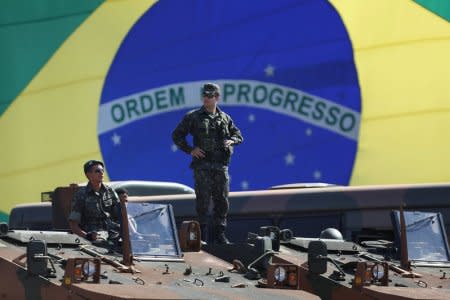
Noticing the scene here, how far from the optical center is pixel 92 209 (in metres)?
17.4

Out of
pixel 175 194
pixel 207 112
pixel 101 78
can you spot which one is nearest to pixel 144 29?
pixel 101 78

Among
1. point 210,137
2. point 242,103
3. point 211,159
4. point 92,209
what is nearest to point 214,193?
point 211,159

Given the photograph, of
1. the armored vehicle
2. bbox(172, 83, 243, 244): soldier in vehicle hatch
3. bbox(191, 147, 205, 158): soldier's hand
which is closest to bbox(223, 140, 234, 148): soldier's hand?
bbox(172, 83, 243, 244): soldier in vehicle hatch

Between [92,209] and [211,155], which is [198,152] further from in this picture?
[92,209]

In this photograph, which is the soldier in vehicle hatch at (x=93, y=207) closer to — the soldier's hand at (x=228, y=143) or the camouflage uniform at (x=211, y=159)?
the camouflage uniform at (x=211, y=159)

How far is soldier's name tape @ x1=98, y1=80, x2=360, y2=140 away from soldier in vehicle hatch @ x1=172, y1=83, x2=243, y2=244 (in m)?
6.48

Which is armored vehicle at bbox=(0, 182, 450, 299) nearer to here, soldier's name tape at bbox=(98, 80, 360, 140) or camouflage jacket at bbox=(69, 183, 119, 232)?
camouflage jacket at bbox=(69, 183, 119, 232)

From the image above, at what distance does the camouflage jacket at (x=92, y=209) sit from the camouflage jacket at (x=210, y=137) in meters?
1.68

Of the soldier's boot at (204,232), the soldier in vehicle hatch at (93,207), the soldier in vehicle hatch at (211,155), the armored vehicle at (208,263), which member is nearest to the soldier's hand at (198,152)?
the soldier in vehicle hatch at (211,155)

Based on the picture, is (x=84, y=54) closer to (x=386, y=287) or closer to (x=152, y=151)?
(x=152, y=151)

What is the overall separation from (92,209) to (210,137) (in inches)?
80.8

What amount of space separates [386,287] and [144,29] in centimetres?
1037

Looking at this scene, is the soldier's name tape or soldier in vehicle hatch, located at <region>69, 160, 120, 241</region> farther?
the soldier's name tape

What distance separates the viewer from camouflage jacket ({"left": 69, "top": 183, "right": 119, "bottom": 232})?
57.1 ft
